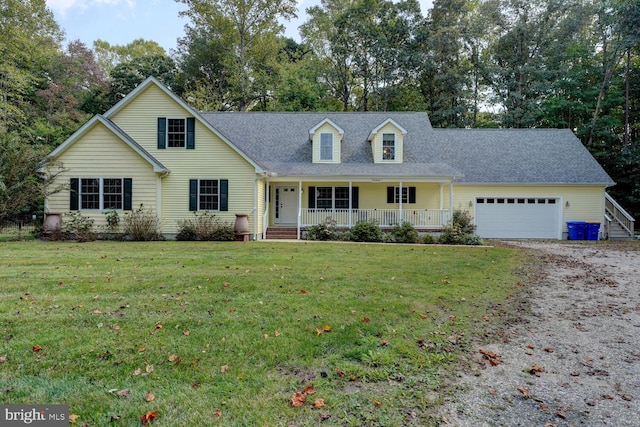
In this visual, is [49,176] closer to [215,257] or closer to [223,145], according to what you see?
[223,145]

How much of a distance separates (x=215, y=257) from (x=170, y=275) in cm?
248

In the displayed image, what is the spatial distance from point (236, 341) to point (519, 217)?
18.4 meters

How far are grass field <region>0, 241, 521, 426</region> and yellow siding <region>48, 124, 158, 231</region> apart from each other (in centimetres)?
732

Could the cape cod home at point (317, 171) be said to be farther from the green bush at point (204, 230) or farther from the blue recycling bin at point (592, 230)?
the blue recycling bin at point (592, 230)

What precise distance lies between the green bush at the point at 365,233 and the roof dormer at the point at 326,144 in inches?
177

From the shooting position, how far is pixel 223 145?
1501 centimetres

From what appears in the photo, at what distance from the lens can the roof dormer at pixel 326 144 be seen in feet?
58.8

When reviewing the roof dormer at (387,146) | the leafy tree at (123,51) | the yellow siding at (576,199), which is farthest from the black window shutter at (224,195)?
the leafy tree at (123,51)

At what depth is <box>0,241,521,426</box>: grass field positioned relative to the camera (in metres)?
2.82

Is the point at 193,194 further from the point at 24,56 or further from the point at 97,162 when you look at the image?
the point at 24,56

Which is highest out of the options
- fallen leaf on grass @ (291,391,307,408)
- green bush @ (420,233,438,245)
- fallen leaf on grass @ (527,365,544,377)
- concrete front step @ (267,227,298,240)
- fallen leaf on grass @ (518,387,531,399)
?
concrete front step @ (267,227,298,240)

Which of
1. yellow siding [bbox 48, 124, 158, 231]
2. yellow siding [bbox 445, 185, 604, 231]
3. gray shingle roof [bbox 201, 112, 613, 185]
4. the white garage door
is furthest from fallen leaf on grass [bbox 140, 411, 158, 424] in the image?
the white garage door

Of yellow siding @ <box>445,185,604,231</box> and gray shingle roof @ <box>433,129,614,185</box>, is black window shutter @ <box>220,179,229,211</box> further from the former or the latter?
gray shingle roof @ <box>433,129,614,185</box>

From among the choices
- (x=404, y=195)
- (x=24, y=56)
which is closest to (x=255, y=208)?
(x=404, y=195)
